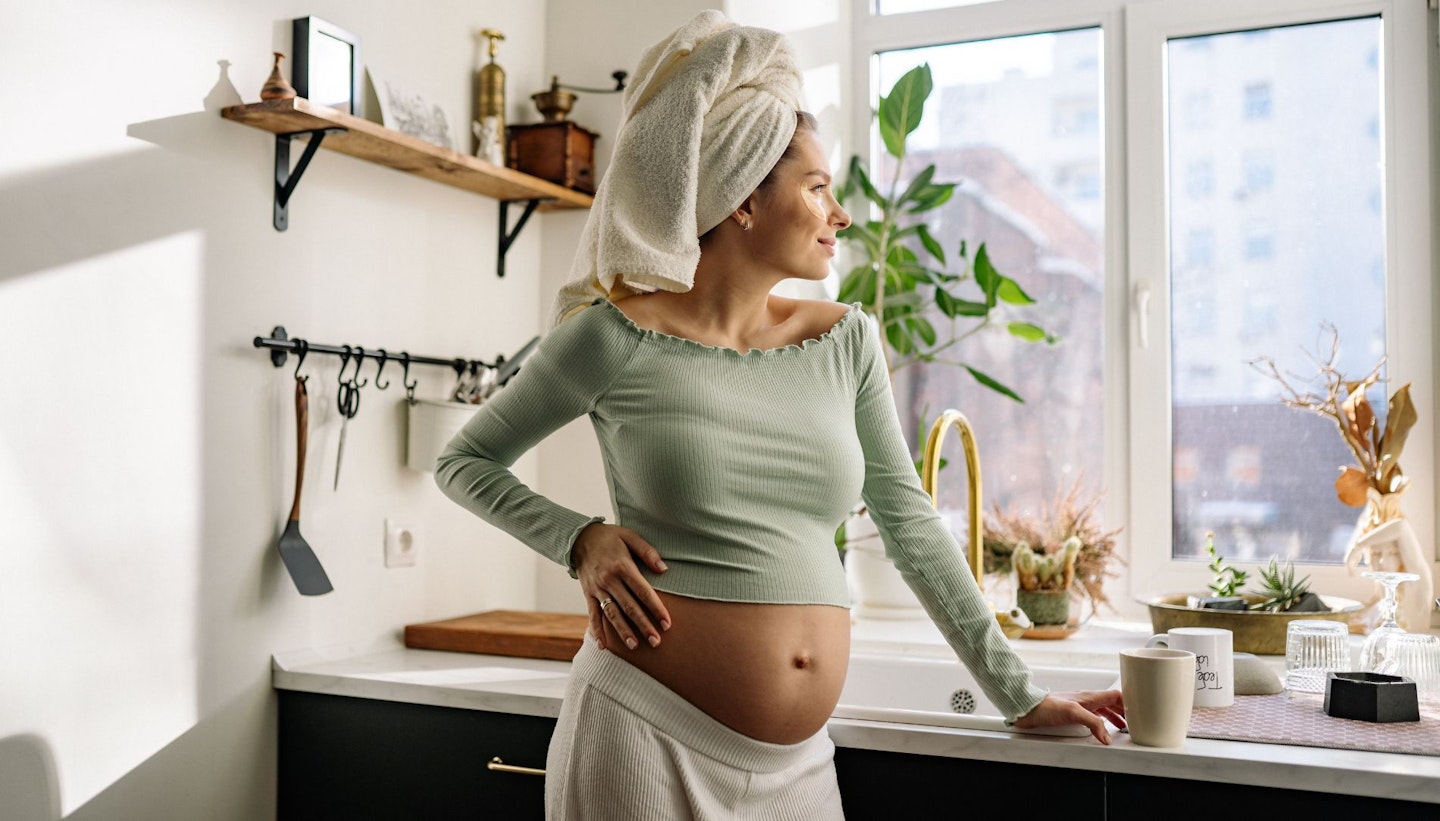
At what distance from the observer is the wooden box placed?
7.33 feet

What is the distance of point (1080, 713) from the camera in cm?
130

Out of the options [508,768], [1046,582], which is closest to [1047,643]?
[1046,582]

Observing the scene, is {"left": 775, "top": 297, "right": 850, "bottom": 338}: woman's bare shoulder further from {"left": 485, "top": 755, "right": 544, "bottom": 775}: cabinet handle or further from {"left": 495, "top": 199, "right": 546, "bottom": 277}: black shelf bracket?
{"left": 495, "top": 199, "right": 546, "bottom": 277}: black shelf bracket

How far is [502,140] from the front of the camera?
2.21 meters

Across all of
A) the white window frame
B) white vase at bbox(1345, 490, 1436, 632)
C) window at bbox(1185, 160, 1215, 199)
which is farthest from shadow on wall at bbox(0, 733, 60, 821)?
window at bbox(1185, 160, 1215, 199)

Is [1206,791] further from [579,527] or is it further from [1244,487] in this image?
[1244,487]

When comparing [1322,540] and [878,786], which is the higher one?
[1322,540]

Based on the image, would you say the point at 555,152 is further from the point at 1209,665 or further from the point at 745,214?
the point at 1209,665

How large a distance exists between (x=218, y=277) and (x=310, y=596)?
0.50 m

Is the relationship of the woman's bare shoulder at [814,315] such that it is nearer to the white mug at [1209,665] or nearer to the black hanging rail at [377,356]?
the white mug at [1209,665]

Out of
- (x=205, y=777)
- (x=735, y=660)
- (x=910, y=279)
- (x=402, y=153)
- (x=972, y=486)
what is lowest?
(x=205, y=777)

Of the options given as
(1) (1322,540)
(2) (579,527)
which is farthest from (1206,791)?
(1) (1322,540)

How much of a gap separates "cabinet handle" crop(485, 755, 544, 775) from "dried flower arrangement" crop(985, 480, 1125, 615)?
950 mm

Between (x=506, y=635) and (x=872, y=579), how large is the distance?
0.73 meters
